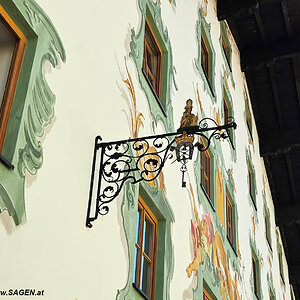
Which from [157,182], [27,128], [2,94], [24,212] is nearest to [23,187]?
[24,212]

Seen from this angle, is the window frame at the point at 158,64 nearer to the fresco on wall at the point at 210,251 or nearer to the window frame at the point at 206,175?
the fresco on wall at the point at 210,251

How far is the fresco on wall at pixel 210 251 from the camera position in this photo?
21.2 feet

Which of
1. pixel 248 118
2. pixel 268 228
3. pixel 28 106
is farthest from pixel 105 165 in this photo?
pixel 268 228

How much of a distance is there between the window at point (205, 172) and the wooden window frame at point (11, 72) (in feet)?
14.3

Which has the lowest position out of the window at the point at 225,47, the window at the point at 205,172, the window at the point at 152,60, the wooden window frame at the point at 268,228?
the window at the point at 205,172

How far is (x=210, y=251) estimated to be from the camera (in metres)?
7.13

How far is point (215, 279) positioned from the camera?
7.20 m

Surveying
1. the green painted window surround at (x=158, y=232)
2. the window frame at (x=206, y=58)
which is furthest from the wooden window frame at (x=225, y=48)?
the green painted window surround at (x=158, y=232)

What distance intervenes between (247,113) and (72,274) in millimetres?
9993

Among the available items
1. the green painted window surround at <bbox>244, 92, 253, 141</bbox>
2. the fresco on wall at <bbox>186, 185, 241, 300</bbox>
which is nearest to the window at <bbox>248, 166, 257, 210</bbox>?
the green painted window surround at <bbox>244, 92, 253, 141</bbox>

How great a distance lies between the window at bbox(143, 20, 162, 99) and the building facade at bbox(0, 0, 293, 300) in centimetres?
1

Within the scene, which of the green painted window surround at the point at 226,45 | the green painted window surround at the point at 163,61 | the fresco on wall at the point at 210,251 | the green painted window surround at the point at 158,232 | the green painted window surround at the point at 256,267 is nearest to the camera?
the green painted window surround at the point at 158,232

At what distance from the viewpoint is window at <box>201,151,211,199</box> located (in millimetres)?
7804

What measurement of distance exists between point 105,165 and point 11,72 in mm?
1011
